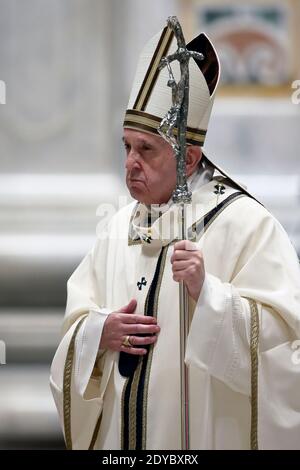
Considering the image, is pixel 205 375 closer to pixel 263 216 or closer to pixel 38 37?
pixel 263 216

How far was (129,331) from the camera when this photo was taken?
229 centimetres

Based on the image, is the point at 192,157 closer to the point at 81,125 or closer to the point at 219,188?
the point at 219,188

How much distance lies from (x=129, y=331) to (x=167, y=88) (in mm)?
589

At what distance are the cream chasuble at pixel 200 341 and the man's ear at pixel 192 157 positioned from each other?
58mm

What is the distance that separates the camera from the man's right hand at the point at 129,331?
7.52 ft

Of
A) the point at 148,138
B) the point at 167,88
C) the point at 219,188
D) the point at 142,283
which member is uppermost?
the point at 167,88

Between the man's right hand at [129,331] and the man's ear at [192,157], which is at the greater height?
the man's ear at [192,157]

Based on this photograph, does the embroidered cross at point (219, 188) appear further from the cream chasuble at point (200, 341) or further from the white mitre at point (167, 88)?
the white mitre at point (167, 88)

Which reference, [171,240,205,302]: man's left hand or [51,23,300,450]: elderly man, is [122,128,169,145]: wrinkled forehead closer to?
[51,23,300,450]: elderly man

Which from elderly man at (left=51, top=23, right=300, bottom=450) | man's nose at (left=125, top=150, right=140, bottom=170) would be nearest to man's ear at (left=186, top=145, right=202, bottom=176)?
elderly man at (left=51, top=23, right=300, bottom=450)

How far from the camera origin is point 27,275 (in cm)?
361

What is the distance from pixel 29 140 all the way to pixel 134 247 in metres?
1.43

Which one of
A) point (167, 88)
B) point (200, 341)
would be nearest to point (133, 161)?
point (167, 88)

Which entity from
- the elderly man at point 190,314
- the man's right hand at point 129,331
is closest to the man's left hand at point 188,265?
the elderly man at point 190,314
